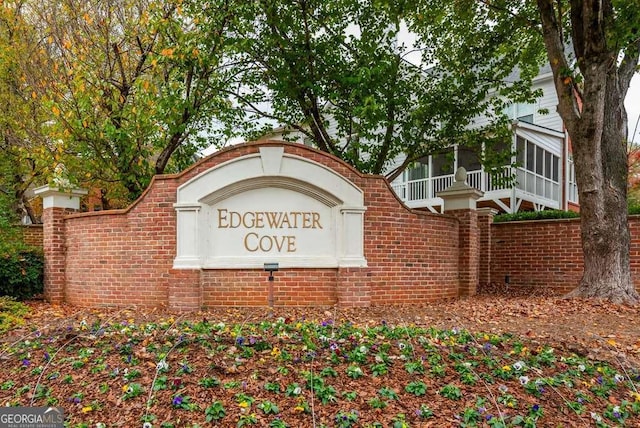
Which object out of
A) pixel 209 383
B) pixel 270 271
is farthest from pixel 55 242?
pixel 209 383

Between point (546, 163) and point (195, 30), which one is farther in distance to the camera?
point (546, 163)

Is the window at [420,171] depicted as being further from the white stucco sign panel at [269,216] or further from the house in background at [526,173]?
the white stucco sign panel at [269,216]

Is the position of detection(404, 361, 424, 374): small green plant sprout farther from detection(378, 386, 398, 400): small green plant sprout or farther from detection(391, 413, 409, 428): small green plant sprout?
detection(391, 413, 409, 428): small green plant sprout

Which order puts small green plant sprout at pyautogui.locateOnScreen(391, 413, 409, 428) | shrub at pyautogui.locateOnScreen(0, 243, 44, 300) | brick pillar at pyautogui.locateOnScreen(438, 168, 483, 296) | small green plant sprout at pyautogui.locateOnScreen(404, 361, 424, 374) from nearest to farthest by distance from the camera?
small green plant sprout at pyautogui.locateOnScreen(391, 413, 409, 428)
small green plant sprout at pyautogui.locateOnScreen(404, 361, 424, 374)
shrub at pyautogui.locateOnScreen(0, 243, 44, 300)
brick pillar at pyautogui.locateOnScreen(438, 168, 483, 296)

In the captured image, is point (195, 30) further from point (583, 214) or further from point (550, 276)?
point (550, 276)

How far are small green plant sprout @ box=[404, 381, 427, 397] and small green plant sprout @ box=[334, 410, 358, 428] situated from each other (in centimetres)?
59

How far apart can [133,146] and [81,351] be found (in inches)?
203

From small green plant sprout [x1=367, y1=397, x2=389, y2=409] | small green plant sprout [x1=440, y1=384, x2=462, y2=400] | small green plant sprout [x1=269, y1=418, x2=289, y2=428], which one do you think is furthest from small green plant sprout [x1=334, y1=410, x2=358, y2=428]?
small green plant sprout [x1=440, y1=384, x2=462, y2=400]

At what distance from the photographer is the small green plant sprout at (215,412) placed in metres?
3.11

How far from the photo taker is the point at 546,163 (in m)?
17.1

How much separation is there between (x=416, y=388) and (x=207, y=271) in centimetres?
438

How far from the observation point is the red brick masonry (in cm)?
701

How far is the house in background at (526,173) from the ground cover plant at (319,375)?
1078 cm

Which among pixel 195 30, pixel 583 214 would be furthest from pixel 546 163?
pixel 195 30
